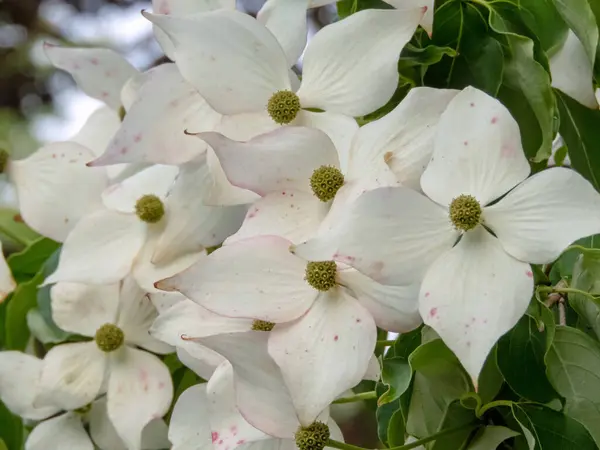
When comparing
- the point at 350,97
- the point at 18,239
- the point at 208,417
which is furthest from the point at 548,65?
the point at 18,239

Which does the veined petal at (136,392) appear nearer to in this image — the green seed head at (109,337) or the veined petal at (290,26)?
the green seed head at (109,337)

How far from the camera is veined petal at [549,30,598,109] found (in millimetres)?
396

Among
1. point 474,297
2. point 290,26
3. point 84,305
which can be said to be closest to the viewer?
point 474,297

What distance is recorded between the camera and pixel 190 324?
1.30 ft

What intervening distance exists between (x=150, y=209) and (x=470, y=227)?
213 millimetres

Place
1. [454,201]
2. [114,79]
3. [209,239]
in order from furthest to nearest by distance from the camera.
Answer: [114,79]
[209,239]
[454,201]

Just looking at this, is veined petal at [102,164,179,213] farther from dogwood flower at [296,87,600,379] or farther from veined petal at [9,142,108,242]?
dogwood flower at [296,87,600,379]

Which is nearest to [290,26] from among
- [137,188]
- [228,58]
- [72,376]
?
[228,58]

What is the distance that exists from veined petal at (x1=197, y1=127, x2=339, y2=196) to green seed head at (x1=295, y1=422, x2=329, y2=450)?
102mm

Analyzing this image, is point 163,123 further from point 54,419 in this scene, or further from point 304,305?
point 54,419

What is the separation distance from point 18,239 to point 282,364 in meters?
0.39

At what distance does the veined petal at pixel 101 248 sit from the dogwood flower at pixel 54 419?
9 cm

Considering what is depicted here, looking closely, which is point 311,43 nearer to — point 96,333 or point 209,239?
point 209,239

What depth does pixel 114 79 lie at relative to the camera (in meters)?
0.55
